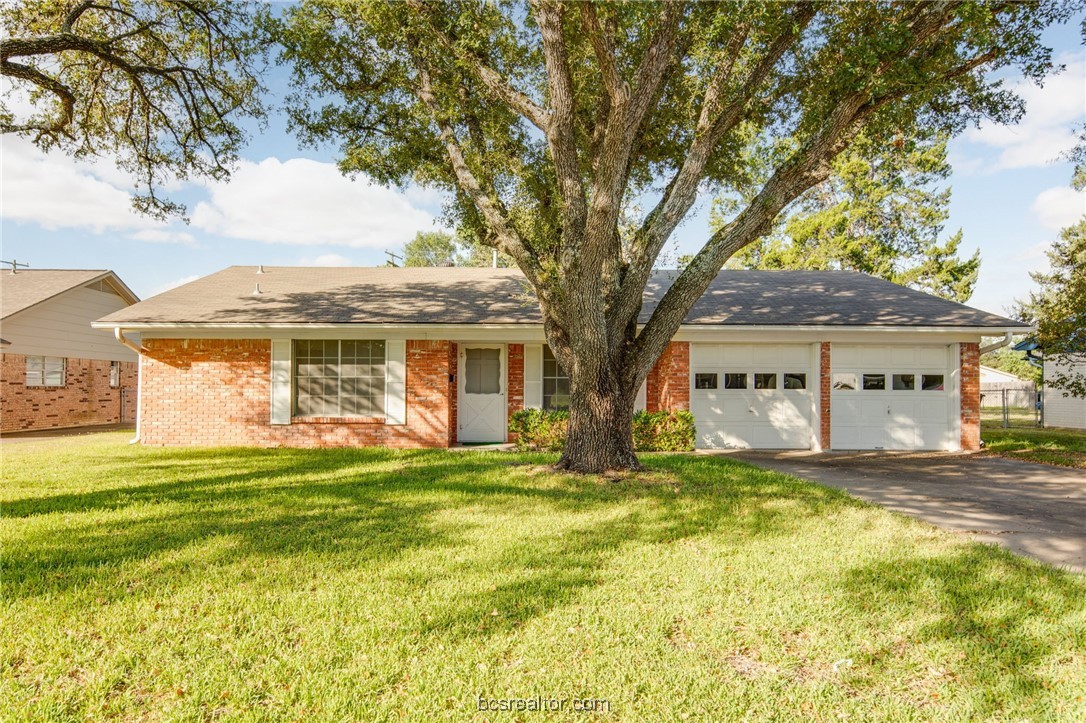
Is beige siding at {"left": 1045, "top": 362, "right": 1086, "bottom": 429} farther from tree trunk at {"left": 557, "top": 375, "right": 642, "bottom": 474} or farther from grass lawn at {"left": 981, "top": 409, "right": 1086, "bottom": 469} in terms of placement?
tree trunk at {"left": 557, "top": 375, "right": 642, "bottom": 474}

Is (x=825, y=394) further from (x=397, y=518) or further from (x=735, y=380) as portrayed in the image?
(x=397, y=518)

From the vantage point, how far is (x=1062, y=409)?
18.9m

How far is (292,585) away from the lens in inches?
155

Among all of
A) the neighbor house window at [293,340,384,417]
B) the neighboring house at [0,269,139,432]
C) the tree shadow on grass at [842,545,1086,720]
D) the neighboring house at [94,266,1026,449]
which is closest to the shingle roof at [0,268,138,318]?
the neighboring house at [0,269,139,432]

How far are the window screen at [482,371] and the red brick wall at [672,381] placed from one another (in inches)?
128

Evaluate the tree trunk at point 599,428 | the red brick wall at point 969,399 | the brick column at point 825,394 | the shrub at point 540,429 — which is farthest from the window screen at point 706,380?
the red brick wall at point 969,399

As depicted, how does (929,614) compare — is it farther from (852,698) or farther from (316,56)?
(316,56)

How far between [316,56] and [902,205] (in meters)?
27.9

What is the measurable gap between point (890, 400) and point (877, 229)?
1907 centimetres

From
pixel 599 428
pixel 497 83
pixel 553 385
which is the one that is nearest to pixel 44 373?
pixel 553 385

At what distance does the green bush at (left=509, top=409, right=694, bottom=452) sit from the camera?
1103 cm

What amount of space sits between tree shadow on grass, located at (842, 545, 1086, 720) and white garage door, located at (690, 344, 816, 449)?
710 centimetres

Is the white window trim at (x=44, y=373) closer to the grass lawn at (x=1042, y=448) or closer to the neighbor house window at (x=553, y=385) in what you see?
the neighbor house window at (x=553, y=385)

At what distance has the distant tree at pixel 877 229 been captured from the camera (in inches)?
1008
